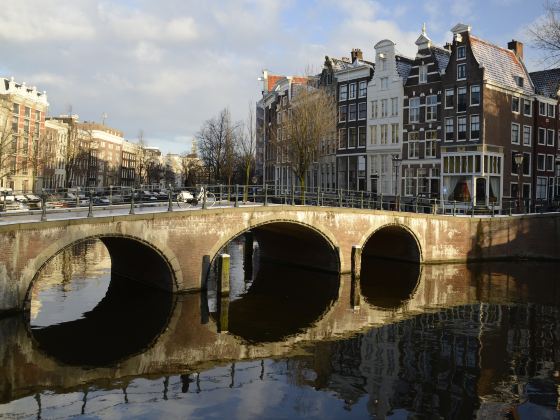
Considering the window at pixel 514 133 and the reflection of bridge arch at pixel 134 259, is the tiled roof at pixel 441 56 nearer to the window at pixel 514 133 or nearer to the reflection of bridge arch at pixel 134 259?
the window at pixel 514 133

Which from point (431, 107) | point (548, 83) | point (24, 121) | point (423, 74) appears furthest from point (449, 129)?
point (24, 121)

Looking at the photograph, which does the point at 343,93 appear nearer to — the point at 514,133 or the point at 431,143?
the point at 431,143

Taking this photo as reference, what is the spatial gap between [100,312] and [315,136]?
2292cm

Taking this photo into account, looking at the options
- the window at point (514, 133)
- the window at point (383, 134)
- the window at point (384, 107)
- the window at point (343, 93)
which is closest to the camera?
the window at point (514, 133)

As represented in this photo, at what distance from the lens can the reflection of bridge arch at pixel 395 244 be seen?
1252 inches

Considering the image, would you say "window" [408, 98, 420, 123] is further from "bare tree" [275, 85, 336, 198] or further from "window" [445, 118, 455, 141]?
"bare tree" [275, 85, 336, 198]

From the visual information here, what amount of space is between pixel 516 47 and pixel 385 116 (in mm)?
13771

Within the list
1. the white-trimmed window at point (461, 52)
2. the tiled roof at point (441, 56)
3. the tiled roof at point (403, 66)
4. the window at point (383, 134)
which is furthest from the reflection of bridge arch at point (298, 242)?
the tiled roof at point (403, 66)

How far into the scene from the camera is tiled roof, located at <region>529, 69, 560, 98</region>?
157 feet

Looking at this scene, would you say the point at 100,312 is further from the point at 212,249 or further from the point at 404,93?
the point at 404,93

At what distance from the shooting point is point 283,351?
52.2 ft

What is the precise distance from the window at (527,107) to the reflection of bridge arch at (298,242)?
27340 mm

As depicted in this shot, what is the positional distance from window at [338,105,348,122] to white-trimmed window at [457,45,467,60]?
12.7 meters

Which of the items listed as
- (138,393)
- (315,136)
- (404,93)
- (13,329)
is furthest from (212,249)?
(404,93)
